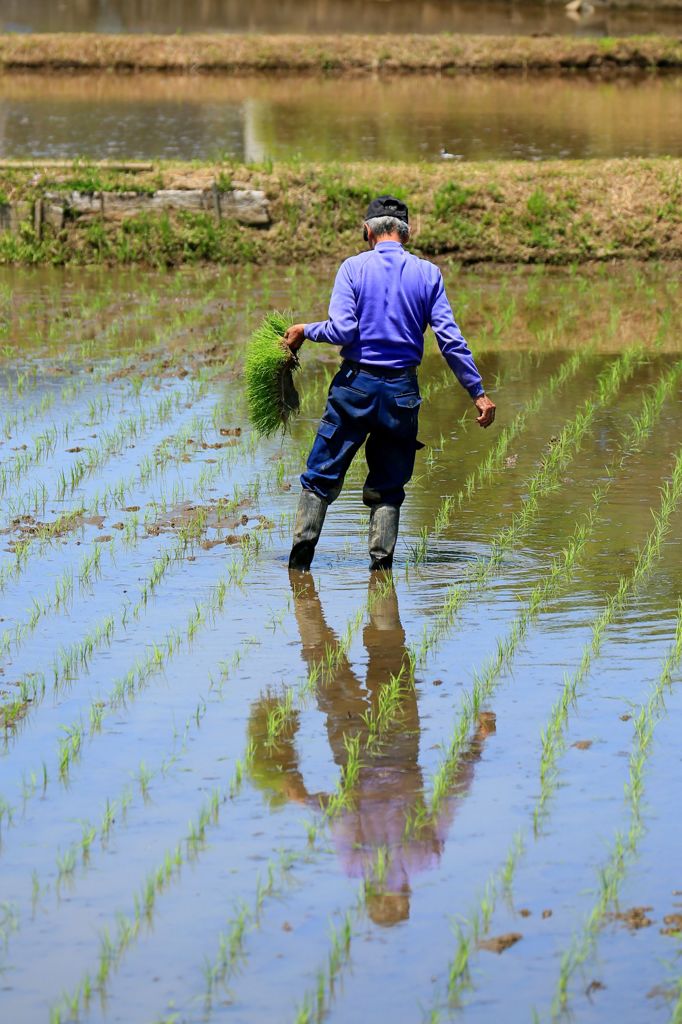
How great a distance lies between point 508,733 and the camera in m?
4.16

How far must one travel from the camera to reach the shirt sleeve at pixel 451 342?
536 cm

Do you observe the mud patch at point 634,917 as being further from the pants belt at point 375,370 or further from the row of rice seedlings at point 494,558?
the pants belt at point 375,370

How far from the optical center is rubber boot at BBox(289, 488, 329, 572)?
5520 millimetres

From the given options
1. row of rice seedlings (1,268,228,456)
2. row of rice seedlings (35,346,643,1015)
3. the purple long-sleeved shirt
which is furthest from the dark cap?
row of rice seedlings (1,268,228,456)

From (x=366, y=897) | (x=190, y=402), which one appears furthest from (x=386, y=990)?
(x=190, y=402)

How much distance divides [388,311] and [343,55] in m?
17.6

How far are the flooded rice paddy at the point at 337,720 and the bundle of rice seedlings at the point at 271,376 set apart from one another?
1.48 ft

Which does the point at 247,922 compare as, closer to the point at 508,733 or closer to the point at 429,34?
the point at 508,733

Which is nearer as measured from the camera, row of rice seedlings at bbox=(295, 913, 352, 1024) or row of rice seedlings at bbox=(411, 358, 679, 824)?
row of rice seedlings at bbox=(295, 913, 352, 1024)

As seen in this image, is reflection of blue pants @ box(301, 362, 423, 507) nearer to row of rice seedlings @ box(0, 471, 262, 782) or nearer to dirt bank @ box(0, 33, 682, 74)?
row of rice seedlings @ box(0, 471, 262, 782)

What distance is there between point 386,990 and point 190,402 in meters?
5.40

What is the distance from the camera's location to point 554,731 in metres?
4.15

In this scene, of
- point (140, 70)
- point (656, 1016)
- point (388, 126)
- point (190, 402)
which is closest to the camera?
point (656, 1016)

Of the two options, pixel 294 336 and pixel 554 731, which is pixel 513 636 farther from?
pixel 294 336
